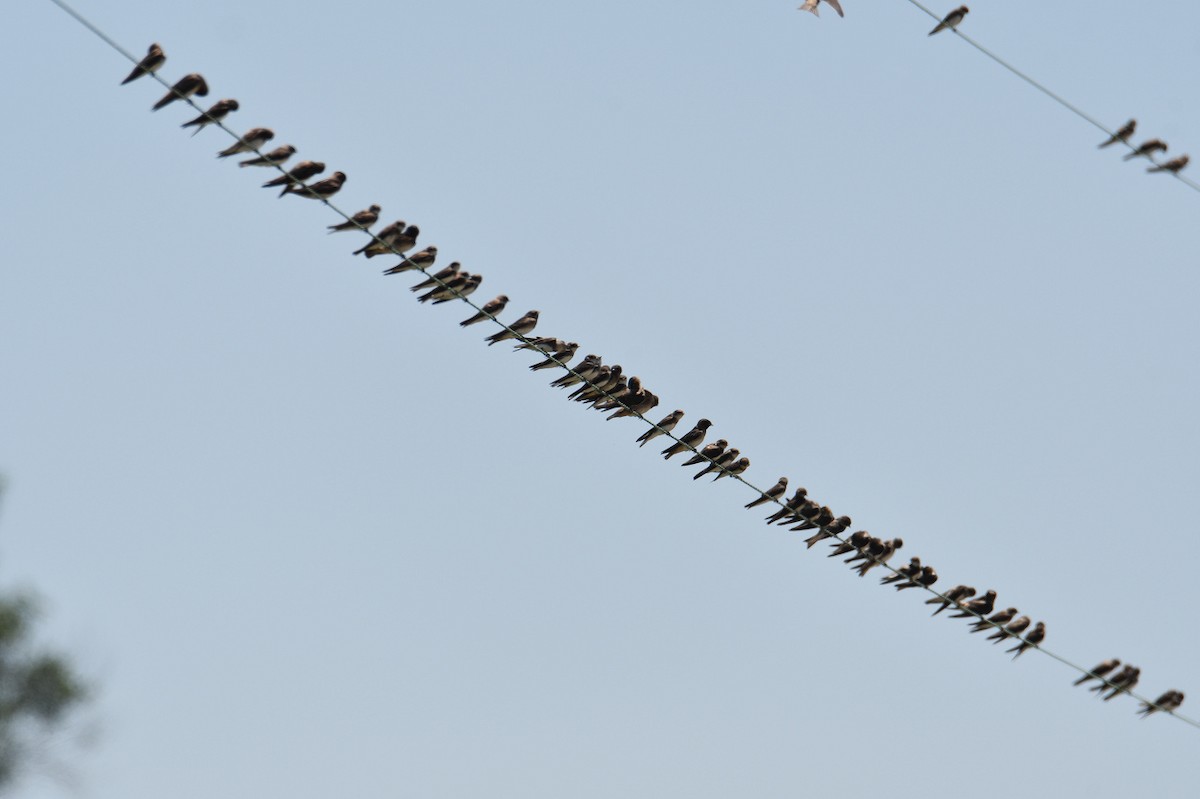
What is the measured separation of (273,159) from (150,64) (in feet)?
3.99

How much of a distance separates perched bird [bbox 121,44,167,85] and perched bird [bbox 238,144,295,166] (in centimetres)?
93

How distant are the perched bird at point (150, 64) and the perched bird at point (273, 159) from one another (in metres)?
0.93

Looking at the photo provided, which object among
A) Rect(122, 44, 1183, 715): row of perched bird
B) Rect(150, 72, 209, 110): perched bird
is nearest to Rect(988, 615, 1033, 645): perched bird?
Rect(122, 44, 1183, 715): row of perched bird

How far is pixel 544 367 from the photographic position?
15.9m

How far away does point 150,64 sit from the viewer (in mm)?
12727

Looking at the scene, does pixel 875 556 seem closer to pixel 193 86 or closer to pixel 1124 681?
pixel 1124 681

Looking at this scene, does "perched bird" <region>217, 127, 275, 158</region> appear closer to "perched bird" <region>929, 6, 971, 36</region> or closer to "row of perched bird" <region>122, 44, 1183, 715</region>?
"row of perched bird" <region>122, 44, 1183, 715</region>

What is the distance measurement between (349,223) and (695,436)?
6.54 m

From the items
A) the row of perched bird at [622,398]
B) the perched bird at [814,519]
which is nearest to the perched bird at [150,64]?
the row of perched bird at [622,398]

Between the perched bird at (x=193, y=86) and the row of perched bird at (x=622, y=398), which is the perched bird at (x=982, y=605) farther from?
the perched bird at (x=193, y=86)

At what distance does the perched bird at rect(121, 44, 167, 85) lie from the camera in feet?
39.5

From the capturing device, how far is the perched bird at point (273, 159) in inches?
511

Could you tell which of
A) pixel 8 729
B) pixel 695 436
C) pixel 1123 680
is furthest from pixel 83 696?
pixel 1123 680

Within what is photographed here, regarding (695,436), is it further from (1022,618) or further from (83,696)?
(83,696)
